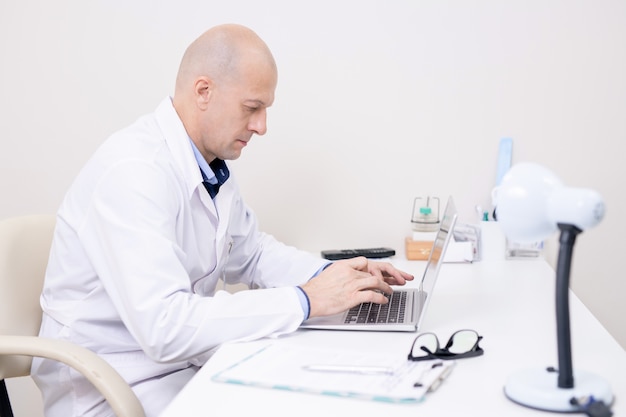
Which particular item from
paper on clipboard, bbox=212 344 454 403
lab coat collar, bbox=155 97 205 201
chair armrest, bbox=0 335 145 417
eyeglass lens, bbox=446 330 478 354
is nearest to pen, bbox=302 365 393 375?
paper on clipboard, bbox=212 344 454 403

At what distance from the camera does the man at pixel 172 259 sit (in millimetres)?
1275

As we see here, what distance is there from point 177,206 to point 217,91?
0.93ft

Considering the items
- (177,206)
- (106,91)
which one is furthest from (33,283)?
(106,91)

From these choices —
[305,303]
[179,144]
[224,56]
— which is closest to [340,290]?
[305,303]

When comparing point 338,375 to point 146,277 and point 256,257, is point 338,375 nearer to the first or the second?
point 146,277

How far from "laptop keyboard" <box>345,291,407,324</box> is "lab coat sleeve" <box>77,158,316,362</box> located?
146 mm

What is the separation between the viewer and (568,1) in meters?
2.09

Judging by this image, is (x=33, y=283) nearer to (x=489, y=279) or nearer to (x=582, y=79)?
(x=489, y=279)

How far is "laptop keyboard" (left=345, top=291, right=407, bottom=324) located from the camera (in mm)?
1367

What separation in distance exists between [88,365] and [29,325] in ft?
1.15

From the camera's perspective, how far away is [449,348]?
1.17 meters

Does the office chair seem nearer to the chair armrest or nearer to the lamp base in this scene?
the chair armrest

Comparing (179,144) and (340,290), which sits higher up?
(179,144)

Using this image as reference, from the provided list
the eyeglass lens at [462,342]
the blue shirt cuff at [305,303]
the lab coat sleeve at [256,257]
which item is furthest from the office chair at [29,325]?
the eyeglass lens at [462,342]
